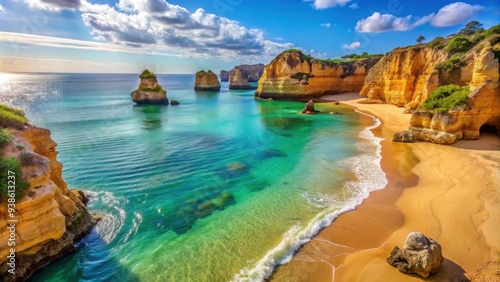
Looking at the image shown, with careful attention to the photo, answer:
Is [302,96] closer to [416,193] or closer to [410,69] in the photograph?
[410,69]

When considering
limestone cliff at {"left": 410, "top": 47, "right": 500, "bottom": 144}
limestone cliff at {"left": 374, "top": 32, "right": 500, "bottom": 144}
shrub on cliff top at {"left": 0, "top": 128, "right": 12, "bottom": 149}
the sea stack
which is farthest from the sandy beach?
the sea stack

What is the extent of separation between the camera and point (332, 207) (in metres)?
12.8

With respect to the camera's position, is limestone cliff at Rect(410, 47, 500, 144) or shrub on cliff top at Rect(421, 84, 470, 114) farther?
shrub on cliff top at Rect(421, 84, 470, 114)

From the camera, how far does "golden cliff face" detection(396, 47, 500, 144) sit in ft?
67.7

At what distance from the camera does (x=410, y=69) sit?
40.1 metres

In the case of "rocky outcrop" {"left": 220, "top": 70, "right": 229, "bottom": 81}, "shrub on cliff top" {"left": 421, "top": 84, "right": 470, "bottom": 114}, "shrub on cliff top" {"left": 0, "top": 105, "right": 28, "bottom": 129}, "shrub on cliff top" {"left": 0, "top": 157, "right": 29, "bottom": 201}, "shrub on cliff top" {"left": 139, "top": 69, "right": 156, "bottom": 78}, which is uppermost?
"rocky outcrop" {"left": 220, "top": 70, "right": 229, "bottom": 81}

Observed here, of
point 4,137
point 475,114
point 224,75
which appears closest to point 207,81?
point 475,114

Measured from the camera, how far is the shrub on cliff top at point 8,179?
6.93 m

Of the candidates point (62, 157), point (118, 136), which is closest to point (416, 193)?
point (62, 157)

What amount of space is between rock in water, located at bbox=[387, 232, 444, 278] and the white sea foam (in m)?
3.39

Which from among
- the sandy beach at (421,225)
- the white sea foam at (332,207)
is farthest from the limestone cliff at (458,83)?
the white sea foam at (332,207)

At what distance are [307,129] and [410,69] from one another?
901 inches

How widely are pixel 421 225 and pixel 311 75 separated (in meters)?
57.8

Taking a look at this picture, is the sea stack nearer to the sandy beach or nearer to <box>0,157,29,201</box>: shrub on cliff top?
the sandy beach
